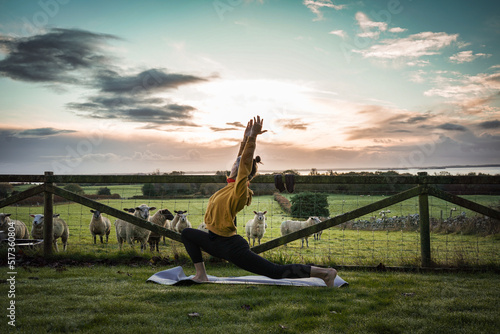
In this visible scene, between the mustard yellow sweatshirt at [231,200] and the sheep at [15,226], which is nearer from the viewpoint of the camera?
the mustard yellow sweatshirt at [231,200]

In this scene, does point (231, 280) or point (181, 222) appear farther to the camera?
point (181, 222)

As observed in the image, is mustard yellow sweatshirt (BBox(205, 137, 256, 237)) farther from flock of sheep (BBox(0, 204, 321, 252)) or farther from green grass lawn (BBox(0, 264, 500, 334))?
flock of sheep (BBox(0, 204, 321, 252))

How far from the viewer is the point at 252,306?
477 cm

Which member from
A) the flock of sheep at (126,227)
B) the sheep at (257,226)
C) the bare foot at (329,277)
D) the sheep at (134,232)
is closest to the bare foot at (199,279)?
the bare foot at (329,277)

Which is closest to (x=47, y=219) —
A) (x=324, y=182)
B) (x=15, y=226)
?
(x=15, y=226)

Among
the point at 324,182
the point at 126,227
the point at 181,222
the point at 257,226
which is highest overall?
the point at 324,182

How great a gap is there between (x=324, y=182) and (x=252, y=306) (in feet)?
10.6

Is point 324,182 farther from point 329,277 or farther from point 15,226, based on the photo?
point 15,226

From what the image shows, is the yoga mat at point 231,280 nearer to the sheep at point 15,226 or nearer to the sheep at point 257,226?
the sheep at point 15,226

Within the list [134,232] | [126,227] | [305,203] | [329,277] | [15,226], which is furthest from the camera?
[305,203]

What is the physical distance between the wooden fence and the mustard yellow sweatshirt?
2.01 m

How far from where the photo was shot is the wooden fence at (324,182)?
272 inches

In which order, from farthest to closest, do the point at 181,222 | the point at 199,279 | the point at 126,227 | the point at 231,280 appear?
the point at 181,222, the point at 126,227, the point at 231,280, the point at 199,279

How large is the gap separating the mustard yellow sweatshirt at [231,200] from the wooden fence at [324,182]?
201 cm
